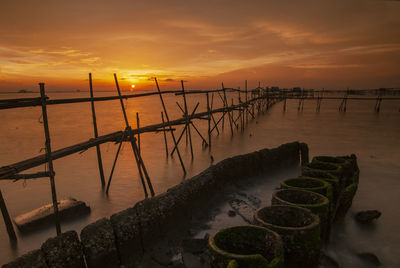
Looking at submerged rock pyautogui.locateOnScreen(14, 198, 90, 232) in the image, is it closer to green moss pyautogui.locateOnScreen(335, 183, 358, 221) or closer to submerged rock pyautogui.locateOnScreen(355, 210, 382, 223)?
Result: green moss pyautogui.locateOnScreen(335, 183, 358, 221)

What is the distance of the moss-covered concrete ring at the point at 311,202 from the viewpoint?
13.3 feet

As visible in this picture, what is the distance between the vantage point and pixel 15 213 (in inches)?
308

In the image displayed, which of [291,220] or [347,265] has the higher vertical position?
[291,220]

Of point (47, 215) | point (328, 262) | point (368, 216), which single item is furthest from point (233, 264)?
point (47, 215)

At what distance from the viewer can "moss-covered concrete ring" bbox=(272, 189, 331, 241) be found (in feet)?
13.3

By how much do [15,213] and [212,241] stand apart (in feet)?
25.6

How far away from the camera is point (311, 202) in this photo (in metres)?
4.50

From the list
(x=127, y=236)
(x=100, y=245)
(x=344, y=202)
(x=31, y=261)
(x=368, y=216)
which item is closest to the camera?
(x=31, y=261)

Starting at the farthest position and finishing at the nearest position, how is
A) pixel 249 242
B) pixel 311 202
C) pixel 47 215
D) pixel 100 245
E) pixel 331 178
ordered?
pixel 47 215 → pixel 331 178 → pixel 311 202 → pixel 100 245 → pixel 249 242

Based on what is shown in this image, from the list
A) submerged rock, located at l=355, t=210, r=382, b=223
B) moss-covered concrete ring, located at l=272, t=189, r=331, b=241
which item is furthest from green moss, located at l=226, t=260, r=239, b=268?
submerged rock, located at l=355, t=210, r=382, b=223

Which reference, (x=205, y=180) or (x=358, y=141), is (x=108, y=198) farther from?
(x=358, y=141)

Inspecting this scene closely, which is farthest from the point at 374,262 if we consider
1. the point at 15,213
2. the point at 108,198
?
the point at 15,213

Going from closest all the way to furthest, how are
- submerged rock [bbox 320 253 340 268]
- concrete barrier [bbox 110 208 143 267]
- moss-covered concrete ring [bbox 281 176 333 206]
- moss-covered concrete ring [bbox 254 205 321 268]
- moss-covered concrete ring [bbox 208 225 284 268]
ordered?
moss-covered concrete ring [bbox 208 225 284 268] → moss-covered concrete ring [bbox 254 205 321 268] → concrete barrier [bbox 110 208 143 267] → submerged rock [bbox 320 253 340 268] → moss-covered concrete ring [bbox 281 176 333 206]

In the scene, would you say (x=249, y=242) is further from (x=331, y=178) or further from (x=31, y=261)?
(x=331, y=178)
